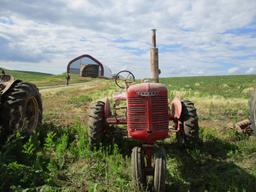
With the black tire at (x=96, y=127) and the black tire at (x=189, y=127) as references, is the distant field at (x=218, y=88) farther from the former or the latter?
the black tire at (x=96, y=127)

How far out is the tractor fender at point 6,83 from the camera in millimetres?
7106

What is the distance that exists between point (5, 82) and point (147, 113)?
127 inches

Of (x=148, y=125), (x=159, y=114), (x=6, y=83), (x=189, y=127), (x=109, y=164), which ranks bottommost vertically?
(x=109, y=164)

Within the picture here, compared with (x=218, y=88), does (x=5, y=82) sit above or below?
above

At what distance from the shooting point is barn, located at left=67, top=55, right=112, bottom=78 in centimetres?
803

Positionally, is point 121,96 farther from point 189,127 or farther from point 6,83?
point 6,83

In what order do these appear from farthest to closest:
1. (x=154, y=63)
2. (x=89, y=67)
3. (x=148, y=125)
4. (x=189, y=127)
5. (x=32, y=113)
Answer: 1. (x=89, y=67)
2. (x=32, y=113)
3. (x=189, y=127)
4. (x=154, y=63)
5. (x=148, y=125)

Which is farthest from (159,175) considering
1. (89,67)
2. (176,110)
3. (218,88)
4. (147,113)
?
(218,88)

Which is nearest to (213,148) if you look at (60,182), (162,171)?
(162,171)

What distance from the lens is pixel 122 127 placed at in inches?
358

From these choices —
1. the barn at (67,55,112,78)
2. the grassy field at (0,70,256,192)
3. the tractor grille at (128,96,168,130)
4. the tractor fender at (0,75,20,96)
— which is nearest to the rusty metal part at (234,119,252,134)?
the grassy field at (0,70,256,192)

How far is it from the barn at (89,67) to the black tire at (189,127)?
186cm

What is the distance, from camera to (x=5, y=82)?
24.9 feet

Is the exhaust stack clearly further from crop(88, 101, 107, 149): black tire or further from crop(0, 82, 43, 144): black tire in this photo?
crop(0, 82, 43, 144): black tire
